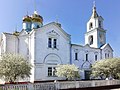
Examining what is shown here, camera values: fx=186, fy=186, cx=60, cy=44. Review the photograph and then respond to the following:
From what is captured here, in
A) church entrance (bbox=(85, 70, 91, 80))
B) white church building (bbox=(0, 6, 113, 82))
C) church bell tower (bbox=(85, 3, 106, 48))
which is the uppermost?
church bell tower (bbox=(85, 3, 106, 48))

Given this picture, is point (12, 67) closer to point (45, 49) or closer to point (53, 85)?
point (53, 85)

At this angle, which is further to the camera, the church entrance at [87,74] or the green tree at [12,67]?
the church entrance at [87,74]

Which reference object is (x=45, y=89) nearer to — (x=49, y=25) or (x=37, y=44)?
(x=37, y=44)

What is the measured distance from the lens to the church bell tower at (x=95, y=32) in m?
43.6

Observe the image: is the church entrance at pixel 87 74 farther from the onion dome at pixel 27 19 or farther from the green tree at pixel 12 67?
the green tree at pixel 12 67

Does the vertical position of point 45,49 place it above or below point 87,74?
above

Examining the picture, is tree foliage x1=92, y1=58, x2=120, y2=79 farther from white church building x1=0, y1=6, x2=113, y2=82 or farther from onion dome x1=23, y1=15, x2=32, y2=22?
onion dome x1=23, y1=15, x2=32, y2=22

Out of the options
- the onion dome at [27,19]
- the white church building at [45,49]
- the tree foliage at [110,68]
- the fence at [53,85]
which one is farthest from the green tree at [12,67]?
the onion dome at [27,19]

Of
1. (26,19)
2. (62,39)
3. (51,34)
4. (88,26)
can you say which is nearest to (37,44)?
(51,34)

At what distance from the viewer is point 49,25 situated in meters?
32.0

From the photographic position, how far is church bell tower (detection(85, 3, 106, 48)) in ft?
143

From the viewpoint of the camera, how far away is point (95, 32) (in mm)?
44031

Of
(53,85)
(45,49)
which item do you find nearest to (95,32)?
(45,49)

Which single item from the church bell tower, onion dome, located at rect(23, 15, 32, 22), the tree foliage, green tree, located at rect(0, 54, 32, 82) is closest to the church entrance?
the church bell tower
